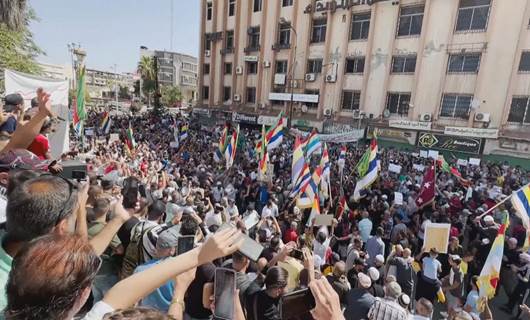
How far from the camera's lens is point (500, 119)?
1691 cm

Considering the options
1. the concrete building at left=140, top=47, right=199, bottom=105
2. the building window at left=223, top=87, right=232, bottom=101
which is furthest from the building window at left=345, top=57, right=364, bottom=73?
the concrete building at left=140, top=47, right=199, bottom=105

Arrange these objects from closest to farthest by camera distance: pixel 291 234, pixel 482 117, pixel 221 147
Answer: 1. pixel 291 234
2. pixel 221 147
3. pixel 482 117

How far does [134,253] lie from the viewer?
2.78m

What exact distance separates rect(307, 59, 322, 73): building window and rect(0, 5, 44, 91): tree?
666 inches

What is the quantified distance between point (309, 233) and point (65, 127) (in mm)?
5727

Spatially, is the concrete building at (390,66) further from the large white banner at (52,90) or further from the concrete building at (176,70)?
the concrete building at (176,70)

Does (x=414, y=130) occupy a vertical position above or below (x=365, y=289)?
above

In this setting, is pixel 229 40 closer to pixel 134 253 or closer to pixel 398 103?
pixel 398 103

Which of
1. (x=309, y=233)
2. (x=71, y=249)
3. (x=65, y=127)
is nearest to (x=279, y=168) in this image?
(x=309, y=233)

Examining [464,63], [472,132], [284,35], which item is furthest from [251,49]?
[472,132]

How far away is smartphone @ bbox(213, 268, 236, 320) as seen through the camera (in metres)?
1.80

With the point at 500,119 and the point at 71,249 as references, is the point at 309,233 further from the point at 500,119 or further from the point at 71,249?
the point at 500,119

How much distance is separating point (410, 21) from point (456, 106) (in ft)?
20.0

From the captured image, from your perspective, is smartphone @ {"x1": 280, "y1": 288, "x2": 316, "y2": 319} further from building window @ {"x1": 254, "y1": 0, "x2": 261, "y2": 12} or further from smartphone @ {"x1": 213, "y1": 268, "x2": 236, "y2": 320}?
building window @ {"x1": 254, "y1": 0, "x2": 261, "y2": 12}
